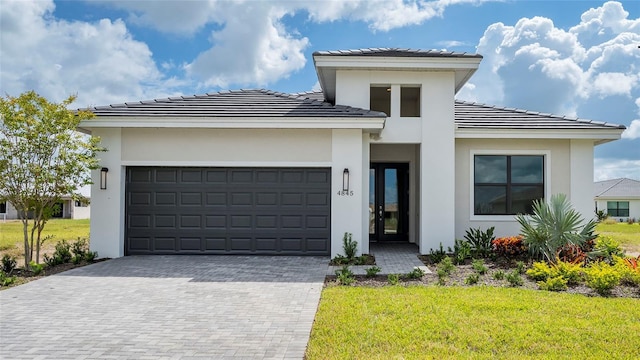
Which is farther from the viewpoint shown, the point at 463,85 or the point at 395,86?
the point at 463,85

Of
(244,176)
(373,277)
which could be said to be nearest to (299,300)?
(373,277)

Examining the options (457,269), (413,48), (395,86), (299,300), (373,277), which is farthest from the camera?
(413,48)

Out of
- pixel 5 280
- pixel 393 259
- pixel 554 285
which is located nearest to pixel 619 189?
pixel 393 259

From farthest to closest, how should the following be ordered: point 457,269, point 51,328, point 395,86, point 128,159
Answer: point 395,86
point 128,159
point 457,269
point 51,328

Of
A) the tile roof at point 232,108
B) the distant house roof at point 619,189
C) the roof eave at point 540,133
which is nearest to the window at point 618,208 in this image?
the distant house roof at point 619,189

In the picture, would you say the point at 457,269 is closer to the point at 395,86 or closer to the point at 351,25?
the point at 395,86

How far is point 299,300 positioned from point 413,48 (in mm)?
9000

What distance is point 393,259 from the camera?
1141 cm

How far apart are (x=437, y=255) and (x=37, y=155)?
9418 millimetres

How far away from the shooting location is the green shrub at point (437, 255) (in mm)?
10996

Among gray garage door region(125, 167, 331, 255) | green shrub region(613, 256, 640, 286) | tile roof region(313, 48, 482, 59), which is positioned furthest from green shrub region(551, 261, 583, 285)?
tile roof region(313, 48, 482, 59)

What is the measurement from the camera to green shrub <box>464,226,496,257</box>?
38.5 ft

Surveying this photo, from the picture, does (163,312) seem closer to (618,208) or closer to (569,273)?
(569,273)

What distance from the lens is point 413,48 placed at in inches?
531
